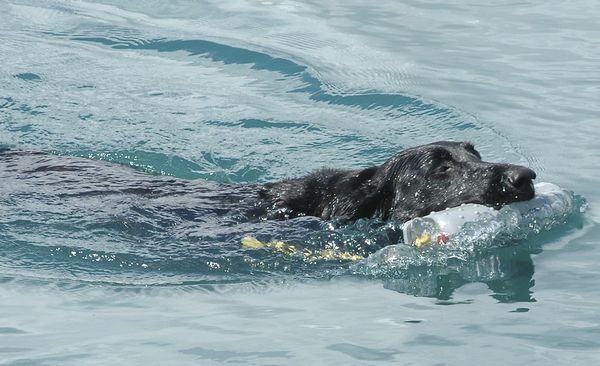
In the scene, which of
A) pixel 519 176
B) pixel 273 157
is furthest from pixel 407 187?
pixel 273 157

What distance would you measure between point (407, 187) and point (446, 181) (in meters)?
0.30

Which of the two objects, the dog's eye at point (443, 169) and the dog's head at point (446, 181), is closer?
the dog's head at point (446, 181)

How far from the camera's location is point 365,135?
11102 mm

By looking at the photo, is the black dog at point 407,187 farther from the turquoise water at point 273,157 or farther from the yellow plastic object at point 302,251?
the yellow plastic object at point 302,251

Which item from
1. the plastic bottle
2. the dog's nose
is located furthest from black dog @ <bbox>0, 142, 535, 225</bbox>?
the plastic bottle

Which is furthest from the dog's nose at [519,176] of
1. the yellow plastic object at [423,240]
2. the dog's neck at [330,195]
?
the dog's neck at [330,195]

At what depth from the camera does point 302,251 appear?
793 cm

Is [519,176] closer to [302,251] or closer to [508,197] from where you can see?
[508,197]

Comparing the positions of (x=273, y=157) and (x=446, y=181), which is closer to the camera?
(x=446, y=181)

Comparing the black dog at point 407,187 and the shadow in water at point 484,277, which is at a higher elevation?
the black dog at point 407,187

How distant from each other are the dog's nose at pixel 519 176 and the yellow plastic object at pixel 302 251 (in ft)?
3.71

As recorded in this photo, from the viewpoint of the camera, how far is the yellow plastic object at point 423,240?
763cm

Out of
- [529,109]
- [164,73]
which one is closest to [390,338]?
[529,109]

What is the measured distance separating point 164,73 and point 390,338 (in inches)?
279
